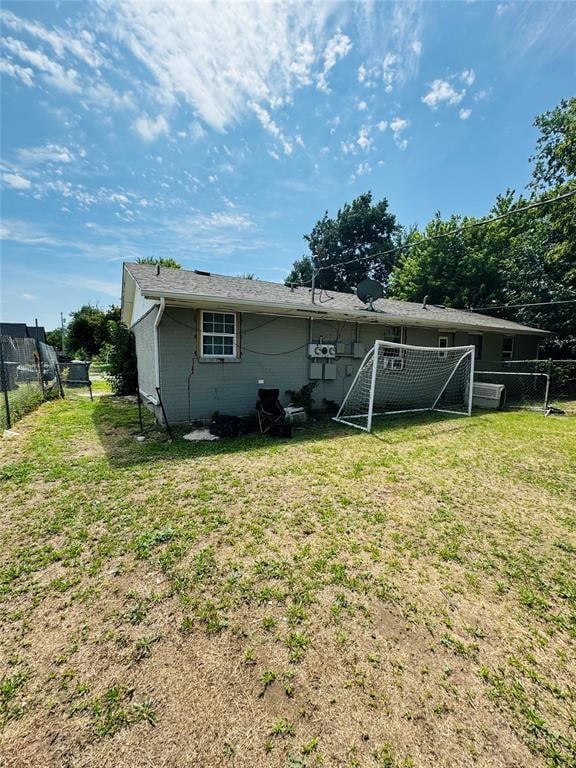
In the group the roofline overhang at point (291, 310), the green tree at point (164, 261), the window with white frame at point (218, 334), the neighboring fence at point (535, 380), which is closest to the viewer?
the roofline overhang at point (291, 310)

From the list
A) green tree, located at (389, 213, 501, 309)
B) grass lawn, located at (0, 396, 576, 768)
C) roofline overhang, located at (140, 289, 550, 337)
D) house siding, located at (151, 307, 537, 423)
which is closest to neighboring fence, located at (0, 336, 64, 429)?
house siding, located at (151, 307, 537, 423)

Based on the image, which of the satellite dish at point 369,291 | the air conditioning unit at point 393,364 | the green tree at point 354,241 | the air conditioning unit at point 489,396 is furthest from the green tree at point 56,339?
the air conditioning unit at point 489,396

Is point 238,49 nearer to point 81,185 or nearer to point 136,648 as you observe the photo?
point 81,185

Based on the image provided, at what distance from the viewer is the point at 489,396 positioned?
10.3 meters

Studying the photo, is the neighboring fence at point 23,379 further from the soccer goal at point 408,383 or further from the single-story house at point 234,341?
the soccer goal at point 408,383

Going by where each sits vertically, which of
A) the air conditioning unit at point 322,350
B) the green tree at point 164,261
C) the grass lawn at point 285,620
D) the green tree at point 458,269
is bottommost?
the grass lawn at point 285,620

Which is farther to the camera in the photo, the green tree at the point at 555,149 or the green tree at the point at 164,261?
the green tree at the point at 164,261

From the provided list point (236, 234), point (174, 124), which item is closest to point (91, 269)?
point (236, 234)

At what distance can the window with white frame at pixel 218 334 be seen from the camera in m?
7.08

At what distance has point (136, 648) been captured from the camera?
1860 millimetres

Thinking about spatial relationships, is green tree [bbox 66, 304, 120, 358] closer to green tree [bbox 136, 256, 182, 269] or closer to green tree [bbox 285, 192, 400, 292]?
green tree [bbox 136, 256, 182, 269]

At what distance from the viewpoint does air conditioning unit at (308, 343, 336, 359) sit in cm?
839

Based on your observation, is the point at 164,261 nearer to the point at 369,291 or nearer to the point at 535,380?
the point at 369,291

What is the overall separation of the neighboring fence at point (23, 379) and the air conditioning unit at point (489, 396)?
12875 mm
